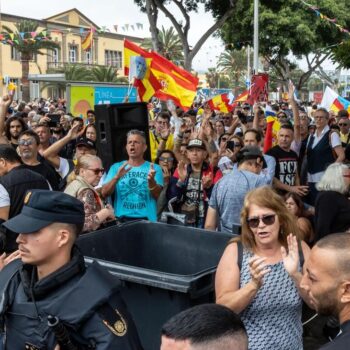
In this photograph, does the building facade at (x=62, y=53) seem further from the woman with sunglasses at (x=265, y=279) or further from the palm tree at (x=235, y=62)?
the woman with sunglasses at (x=265, y=279)

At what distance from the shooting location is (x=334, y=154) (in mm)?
8008

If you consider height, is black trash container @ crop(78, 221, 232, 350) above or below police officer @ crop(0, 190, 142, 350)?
below

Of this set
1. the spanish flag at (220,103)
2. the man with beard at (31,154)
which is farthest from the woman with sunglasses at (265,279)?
the spanish flag at (220,103)

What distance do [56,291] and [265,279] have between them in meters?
1.26

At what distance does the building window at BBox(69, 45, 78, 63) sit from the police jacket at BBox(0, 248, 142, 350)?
62.5 m

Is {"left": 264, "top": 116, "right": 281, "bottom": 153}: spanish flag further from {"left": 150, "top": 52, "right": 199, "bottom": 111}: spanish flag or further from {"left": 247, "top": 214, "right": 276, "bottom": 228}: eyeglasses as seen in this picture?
{"left": 247, "top": 214, "right": 276, "bottom": 228}: eyeglasses

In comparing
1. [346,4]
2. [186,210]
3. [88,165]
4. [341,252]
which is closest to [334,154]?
[186,210]

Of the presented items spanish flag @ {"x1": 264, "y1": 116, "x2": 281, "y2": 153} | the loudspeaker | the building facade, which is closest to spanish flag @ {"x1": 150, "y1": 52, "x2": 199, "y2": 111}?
spanish flag @ {"x1": 264, "y1": 116, "x2": 281, "y2": 153}

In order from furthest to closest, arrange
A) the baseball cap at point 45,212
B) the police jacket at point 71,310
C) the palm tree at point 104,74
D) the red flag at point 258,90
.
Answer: the palm tree at point 104,74 < the red flag at point 258,90 < the baseball cap at point 45,212 < the police jacket at point 71,310

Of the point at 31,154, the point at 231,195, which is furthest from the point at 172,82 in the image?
the point at 231,195

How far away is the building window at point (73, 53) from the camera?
62606 mm

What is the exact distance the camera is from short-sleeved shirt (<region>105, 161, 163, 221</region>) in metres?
5.45

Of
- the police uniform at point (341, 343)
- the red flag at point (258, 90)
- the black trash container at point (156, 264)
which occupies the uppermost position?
the red flag at point (258, 90)

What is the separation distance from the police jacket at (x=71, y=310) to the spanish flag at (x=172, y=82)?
7.83 m
